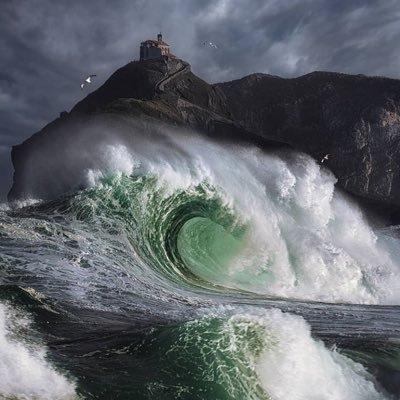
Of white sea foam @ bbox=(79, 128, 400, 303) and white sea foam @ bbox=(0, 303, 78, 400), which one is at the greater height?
white sea foam @ bbox=(79, 128, 400, 303)

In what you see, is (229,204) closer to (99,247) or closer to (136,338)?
(99,247)

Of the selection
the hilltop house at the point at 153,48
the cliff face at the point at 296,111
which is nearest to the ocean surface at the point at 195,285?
the cliff face at the point at 296,111

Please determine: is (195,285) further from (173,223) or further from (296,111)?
(296,111)

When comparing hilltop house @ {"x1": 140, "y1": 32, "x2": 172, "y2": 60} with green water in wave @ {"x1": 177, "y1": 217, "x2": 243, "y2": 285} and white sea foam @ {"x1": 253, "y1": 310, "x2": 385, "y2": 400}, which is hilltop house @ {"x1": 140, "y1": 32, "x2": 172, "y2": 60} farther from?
white sea foam @ {"x1": 253, "y1": 310, "x2": 385, "y2": 400}

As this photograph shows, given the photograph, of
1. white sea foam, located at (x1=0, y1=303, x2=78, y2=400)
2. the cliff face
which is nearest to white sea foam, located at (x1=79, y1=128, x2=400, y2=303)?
white sea foam, located at (x1=0, y1=303, x2=78, y2=400)

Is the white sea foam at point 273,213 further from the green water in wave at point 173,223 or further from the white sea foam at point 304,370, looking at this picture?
the white sea foam at point 304,370
